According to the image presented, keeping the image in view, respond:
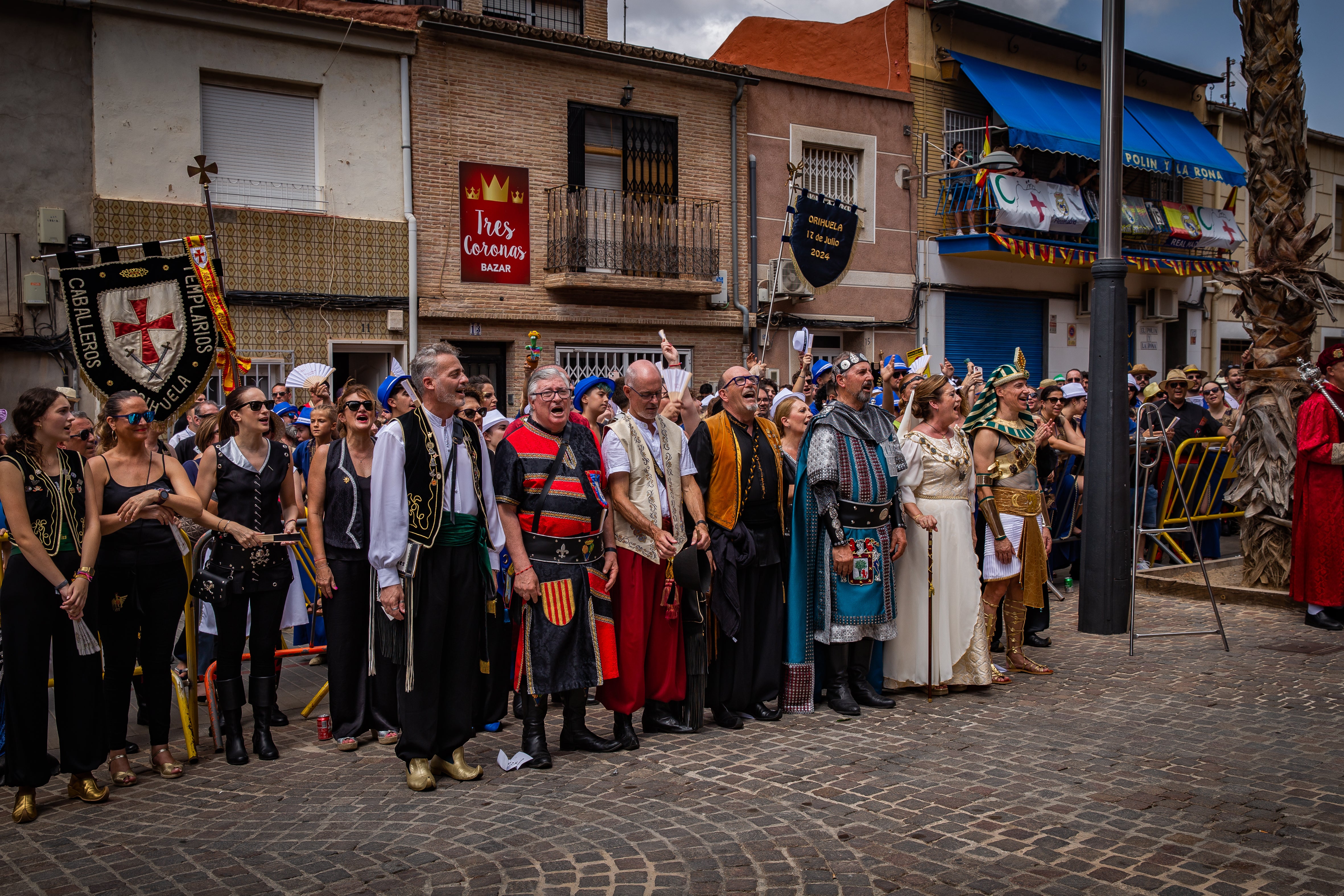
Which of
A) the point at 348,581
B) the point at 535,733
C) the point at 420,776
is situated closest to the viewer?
the point at 420,776

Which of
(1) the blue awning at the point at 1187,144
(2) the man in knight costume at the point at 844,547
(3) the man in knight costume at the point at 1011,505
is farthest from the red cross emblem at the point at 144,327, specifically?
(1) the blue awning at the point at 1187,144

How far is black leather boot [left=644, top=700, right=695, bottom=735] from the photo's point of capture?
19.8ft

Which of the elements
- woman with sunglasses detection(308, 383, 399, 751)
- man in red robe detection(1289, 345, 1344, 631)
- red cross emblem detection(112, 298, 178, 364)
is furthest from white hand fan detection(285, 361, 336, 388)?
man in red robe detection(1289, 345, 1344, 631)

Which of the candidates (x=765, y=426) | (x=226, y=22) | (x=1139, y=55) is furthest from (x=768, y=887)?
(x=1139, y=55)

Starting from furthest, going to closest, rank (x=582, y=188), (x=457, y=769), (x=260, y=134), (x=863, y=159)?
(x=863, y=159), (x=582, y=188), (x=260, y=134), (x=457, y=769)

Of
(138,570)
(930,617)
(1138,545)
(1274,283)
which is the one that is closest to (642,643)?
(930,617)

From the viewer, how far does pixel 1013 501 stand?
717 centimetres

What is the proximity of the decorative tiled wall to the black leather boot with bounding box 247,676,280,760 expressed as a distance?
9143 millimetres

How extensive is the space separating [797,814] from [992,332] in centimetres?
1854

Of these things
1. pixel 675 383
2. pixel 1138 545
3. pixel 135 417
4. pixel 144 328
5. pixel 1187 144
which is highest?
pixel 1187 144

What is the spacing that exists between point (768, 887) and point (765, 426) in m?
3.09

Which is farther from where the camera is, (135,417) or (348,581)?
(348,581)

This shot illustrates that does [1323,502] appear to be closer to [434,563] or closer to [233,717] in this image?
[434,563]

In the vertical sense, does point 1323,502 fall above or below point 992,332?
below
